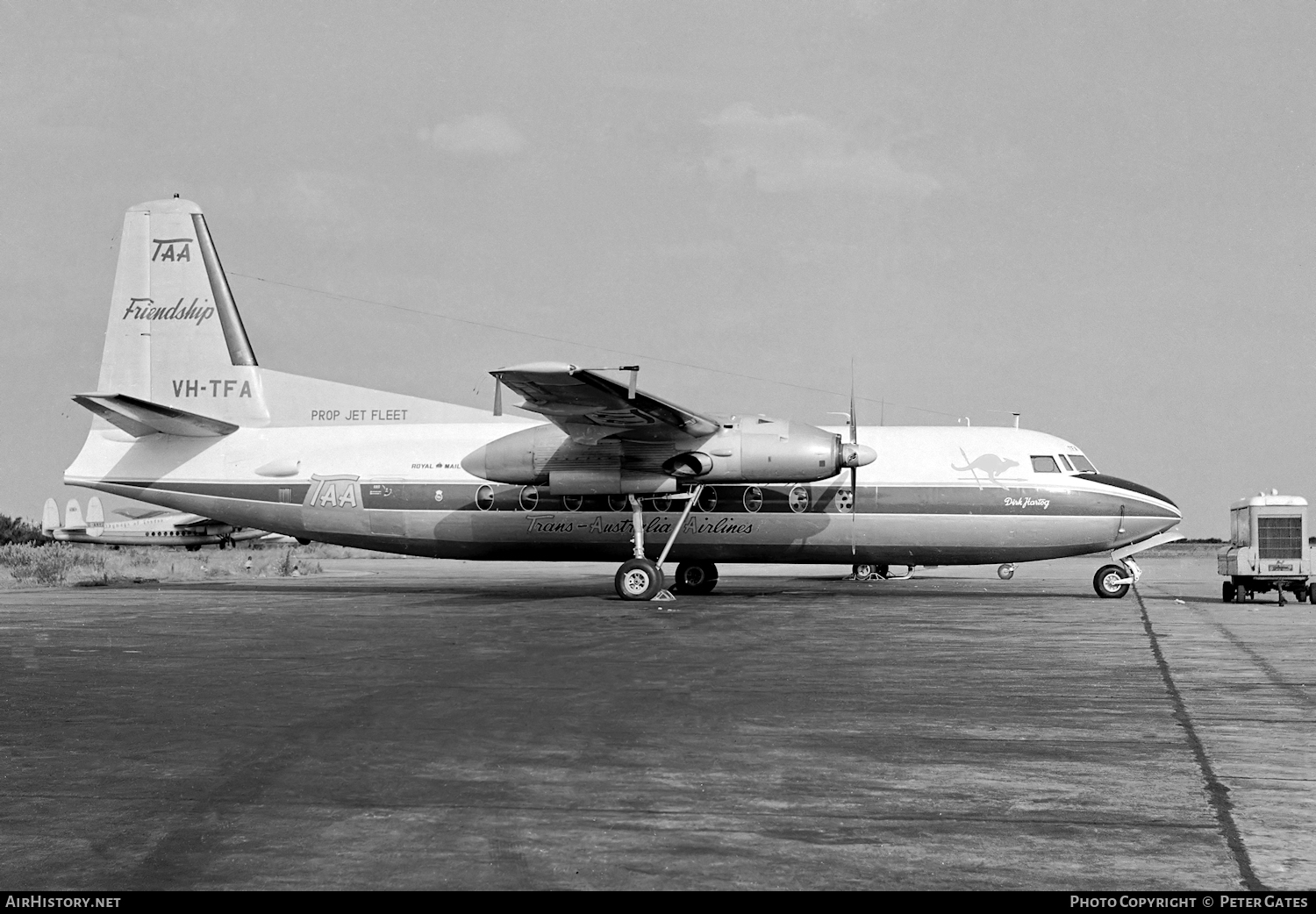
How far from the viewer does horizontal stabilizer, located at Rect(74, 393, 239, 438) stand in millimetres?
24781

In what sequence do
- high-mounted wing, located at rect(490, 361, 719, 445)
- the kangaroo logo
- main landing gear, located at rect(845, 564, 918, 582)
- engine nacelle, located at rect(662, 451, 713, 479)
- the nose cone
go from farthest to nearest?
main landing gear, located at rect(845, 564, 918, 582) → the kangaroo logo → the nose cone → engine nacelle, located at rect(662, 451, 713, 479) → high-mounted wing, located at rect(490, 361, 719, 445)

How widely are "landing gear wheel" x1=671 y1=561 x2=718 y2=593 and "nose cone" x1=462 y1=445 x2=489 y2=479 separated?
534 cm

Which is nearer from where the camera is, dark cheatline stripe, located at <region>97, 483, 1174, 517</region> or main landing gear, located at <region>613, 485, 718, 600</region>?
main landing gear, located at <region>613, 485, 718, 600</region>

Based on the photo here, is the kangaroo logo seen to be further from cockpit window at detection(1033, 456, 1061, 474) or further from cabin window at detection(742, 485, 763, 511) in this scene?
cabin window at detection(742, 485, 763, 511)

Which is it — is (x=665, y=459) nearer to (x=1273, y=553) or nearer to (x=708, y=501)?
(x=708, y=501)

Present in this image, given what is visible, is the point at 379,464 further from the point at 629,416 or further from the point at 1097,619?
the point at 1097,619

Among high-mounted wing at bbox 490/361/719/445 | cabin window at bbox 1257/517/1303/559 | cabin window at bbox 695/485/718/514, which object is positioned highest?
high-mounted wing at bbox 490/361/719/445

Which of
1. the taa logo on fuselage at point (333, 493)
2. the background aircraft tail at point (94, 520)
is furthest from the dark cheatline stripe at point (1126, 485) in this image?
the background aircraft tail at point (94, 520)

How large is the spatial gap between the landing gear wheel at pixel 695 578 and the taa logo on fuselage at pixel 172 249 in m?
14.0

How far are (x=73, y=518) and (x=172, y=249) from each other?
48189 mm

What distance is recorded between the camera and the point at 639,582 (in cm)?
2288

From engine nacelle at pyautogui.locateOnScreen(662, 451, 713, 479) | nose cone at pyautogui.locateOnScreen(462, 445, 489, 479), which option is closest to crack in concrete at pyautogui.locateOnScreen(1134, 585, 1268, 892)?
engine nacelle at pyautogui.locateOnScreen(662, 451, 713, 479)

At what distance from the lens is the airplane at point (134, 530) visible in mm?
64625

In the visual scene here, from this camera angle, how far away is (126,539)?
2566 inches
